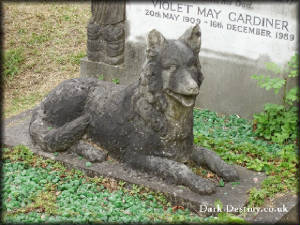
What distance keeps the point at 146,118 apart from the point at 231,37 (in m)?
3.06

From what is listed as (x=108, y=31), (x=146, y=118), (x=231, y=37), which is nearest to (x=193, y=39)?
(x=146, y=118)

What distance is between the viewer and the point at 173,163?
Answer: 20.2 feet

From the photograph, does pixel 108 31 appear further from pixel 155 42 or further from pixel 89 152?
pixel 155 42

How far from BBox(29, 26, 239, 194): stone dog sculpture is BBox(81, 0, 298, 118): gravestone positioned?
97.4 inches

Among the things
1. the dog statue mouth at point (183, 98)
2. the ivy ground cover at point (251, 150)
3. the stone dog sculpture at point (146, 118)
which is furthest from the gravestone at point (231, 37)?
the dog statue mouth at point (183, 98)

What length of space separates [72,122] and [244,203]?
8.13ft

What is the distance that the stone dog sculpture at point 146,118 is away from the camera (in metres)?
5.78

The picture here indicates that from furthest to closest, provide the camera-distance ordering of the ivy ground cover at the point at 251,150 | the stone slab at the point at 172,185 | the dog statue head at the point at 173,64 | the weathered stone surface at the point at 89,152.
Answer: the weathered stone surface at the point at 89,152 < the ivy ground cover at the point at 251,150 < the stone slab at the point at 172,185 < the dog statue head at the point at 173,64

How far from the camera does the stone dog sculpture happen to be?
578cm

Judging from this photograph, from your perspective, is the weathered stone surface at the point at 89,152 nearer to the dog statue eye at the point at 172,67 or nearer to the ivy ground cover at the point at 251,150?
the ivy ground cover at the point at 251,150

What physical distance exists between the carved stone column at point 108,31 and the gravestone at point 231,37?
0.50 feet

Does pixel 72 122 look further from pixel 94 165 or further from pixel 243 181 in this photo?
pixel 243 181

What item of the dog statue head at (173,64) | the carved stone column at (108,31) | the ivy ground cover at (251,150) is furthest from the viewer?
the carved stone column at (108,31)

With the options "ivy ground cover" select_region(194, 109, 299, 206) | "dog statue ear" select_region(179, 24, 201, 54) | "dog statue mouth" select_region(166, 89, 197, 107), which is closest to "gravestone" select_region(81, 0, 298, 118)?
"ivy ground cover" select_region(194, 109, 299, 206)
